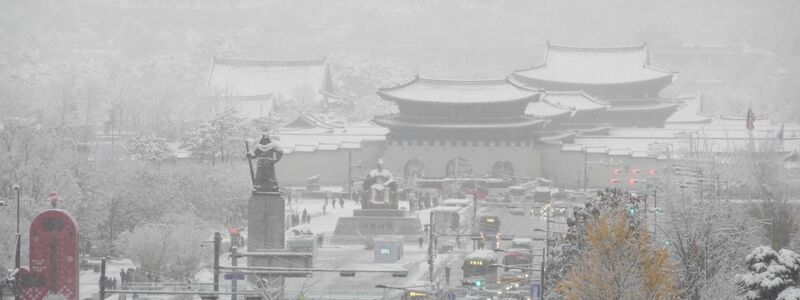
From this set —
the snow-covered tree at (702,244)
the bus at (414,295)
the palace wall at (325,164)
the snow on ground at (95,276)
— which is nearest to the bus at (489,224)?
the snow on ground at (95,276)

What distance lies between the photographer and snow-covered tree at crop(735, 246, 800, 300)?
24.2m

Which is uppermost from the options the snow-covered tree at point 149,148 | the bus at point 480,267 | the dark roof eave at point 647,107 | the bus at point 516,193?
the dark roof eave at point 647,107

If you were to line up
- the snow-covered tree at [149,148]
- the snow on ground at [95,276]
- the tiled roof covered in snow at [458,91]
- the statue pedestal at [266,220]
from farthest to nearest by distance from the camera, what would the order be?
the tiled roof covered in snow at [458,91], the snow-covered tree at [149,148], the snow on ground at [95,276], the statue pedestal at [266,220]

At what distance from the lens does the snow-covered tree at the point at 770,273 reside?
24188 millimetres

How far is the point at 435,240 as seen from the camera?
49094 millimetres

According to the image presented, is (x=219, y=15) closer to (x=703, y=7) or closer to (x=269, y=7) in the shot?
(x=269, y=7)

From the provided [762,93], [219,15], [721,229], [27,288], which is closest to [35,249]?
[27,288]

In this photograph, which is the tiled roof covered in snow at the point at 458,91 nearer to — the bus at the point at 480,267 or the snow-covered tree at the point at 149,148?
the snow-covered tree at the point at 149,148

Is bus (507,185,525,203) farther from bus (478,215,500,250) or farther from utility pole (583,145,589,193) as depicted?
bus (478,215,500,250)

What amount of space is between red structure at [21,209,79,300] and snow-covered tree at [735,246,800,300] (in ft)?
28.1

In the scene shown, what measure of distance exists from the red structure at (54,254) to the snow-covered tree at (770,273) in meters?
8.56

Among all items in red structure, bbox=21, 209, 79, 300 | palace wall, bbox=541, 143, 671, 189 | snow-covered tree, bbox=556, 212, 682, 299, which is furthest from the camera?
palace wall, bbox=541, 143, 671, 189

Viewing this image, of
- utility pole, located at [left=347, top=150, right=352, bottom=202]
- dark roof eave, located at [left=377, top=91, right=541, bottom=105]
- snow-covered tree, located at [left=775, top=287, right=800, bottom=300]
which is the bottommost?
snow-covered tree, located at [left=775, top=287, right=800, bottom=300]

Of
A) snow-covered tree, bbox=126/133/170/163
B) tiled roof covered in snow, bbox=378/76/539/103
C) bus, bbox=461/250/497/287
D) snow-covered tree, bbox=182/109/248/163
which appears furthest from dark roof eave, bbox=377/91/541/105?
bus, bbox=461/250/497/287
